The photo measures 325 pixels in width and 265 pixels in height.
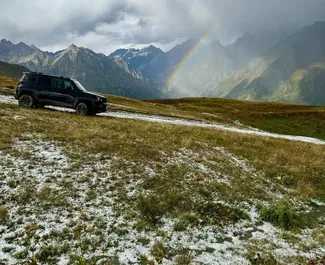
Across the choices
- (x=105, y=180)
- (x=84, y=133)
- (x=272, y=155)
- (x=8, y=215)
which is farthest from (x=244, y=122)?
(x=8, y=215)

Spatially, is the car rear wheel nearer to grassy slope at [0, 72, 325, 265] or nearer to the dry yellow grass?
the dry yellow grass

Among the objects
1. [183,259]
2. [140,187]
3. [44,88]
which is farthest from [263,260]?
[44,88]

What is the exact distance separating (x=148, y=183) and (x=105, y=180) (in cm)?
183

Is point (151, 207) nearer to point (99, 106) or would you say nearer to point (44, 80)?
point (99, 106)

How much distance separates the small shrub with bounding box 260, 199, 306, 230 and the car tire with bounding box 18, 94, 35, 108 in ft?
73.6

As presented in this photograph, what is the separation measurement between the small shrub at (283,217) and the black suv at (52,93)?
63.0 ft

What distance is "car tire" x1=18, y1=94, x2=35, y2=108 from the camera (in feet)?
87.6

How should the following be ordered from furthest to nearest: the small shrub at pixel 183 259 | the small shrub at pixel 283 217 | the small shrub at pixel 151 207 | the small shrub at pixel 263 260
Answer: the small shrub at pixel 283 217 → the small shrub at pixel 151 207 → the small shrub at pixel 263 260 → the small shrub at pixel 183 259

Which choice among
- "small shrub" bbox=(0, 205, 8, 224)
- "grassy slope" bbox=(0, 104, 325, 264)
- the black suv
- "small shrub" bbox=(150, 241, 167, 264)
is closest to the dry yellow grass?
"grassy slope" bbox=(0, 104, 325, 264)

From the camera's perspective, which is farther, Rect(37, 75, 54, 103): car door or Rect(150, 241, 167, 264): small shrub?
Rect(37, 75, 54, 103): car door

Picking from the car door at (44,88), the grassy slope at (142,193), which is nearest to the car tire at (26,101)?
the car door at (44,88)

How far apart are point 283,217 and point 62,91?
21475 mm

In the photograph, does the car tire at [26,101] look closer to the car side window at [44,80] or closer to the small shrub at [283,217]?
the car side window at [44,80]

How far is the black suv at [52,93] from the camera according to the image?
86.9ft
